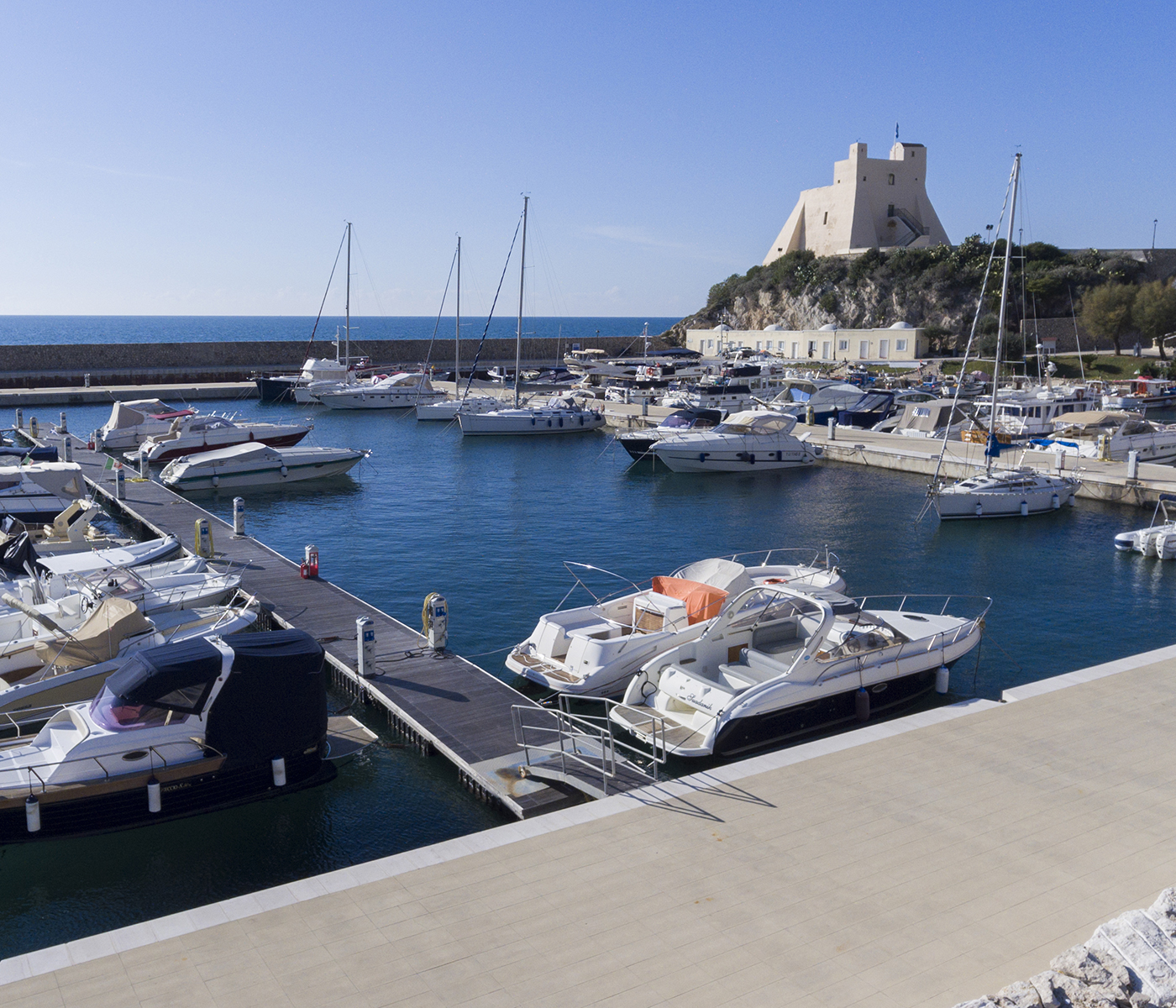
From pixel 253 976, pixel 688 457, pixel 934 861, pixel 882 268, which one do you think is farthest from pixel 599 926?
pixel 882 268

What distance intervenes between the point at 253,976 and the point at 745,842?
4671 millimetres

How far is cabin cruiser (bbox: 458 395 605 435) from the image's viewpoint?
1922 inches

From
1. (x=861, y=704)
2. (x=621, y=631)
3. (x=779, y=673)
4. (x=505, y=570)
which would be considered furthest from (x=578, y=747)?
(x=505, y=570)

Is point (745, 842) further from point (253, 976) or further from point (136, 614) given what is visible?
point (136, 614)

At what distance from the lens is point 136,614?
1502cm

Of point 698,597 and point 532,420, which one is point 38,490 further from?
point 532,420

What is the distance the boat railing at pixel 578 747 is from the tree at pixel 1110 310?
237 ft

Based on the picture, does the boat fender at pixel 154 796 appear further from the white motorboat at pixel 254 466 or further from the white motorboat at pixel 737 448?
the white motorboat at pixel 737 448

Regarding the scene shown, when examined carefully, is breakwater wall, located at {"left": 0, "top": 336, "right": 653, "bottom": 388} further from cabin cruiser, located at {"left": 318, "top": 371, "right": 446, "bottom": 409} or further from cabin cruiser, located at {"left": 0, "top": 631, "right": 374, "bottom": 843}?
cabin cruiser, located at {"left": 0, "top": 631, "right": 374, "bottom": 843}

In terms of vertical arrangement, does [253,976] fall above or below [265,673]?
below

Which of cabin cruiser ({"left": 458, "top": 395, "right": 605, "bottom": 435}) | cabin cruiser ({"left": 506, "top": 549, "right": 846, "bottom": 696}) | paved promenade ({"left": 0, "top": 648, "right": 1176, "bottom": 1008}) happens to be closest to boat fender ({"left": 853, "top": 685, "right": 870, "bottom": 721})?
cabin cruiser ({"left": 506, "top": 549, "right": 846, "bottom": 696})

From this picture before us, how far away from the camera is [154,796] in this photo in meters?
11.4

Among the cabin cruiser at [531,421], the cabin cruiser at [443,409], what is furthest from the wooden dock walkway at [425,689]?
the cabin cruiser at [443,409]

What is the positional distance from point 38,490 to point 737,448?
24.7 m
